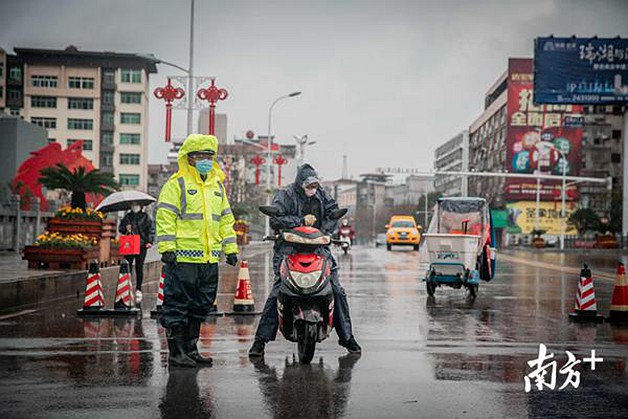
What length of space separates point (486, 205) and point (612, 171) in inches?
3370

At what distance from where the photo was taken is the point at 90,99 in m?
105

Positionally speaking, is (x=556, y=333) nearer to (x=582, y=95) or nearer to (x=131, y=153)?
(x=582, y=95)

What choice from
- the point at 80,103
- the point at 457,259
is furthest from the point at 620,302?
the point at 80,103

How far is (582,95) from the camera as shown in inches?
1560

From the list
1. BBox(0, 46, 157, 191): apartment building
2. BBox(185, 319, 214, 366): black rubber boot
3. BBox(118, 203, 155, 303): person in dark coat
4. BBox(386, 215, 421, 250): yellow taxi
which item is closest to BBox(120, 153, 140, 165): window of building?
BBox(0, 46, 157, 191): apartment building

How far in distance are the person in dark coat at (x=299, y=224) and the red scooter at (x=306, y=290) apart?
23 centimetres

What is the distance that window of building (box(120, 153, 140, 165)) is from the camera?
108 metres

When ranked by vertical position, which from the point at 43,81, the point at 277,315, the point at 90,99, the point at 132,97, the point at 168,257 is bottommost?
the point at 277,315

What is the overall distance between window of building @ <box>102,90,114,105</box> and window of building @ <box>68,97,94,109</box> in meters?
1.53

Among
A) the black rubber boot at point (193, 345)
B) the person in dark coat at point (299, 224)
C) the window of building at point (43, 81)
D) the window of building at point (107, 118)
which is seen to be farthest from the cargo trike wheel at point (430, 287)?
the window of building at point (43, 81)

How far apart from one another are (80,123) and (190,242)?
102 metres

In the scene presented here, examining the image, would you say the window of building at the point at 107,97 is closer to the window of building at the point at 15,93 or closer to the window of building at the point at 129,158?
the window of building at the point at 129,158

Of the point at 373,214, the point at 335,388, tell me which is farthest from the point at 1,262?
the point at 373,214

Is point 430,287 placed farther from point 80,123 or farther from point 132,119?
point 80,123
